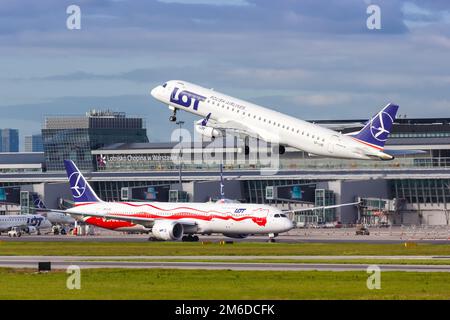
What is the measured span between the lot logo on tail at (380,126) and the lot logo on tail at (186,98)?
18.3m

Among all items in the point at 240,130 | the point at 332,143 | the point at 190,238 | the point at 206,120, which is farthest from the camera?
the point at 190,238

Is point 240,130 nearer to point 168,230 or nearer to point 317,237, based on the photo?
point 168,230

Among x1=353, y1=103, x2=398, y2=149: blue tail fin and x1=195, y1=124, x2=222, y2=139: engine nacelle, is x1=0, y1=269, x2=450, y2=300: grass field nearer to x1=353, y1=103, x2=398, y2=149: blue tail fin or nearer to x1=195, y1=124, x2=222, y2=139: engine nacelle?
x1=195, y1=124, x2=222, y2=139: engine nacelle

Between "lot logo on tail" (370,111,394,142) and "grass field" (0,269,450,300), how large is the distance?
58.4 m

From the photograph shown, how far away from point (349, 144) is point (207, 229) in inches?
752

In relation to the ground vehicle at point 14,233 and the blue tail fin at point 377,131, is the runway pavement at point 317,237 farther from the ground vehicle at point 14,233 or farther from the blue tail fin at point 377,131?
the blue tail fin at point 377,131

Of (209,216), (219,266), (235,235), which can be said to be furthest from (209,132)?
(219,266)

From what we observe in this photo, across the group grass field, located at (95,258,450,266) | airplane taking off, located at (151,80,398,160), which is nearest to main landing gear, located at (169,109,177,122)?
airplane taking off, located at (151,80,398,160)

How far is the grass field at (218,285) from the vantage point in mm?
63312

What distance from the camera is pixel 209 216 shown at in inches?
5468

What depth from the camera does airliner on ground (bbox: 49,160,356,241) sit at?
136 metres

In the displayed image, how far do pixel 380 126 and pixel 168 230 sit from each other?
25.2 m

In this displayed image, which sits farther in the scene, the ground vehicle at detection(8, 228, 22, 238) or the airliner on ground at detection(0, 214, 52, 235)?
the airliner on ground at detection(0, 214, 52, 235)
